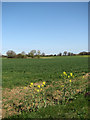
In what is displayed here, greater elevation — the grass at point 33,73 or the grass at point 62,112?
the grass at point 33,73

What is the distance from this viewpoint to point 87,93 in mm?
4684

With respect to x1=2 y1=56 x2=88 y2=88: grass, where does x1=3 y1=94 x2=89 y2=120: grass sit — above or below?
below

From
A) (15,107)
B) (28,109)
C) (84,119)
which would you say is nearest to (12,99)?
(15,107)

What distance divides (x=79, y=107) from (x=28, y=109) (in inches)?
55.3

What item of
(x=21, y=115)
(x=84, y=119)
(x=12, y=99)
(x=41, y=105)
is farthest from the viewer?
(x=12, y=99)

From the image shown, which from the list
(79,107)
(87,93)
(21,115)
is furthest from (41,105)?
(87,93)

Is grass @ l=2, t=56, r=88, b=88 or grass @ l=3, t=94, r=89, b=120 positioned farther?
grass @ l=2, t=56, r=88, b=88

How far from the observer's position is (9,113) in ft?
11.6

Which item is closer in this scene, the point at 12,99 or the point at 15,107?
the point at 15,107

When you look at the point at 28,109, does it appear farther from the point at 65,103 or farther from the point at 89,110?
the point at 89,110

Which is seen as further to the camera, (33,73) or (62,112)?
(33,73)

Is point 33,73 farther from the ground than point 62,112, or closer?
farther from the ground

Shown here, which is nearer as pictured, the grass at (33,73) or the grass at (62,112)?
the grass at (62,112)

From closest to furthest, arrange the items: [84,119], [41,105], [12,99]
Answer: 1. [84,119]
2. [41,105]
3. [12,99]
